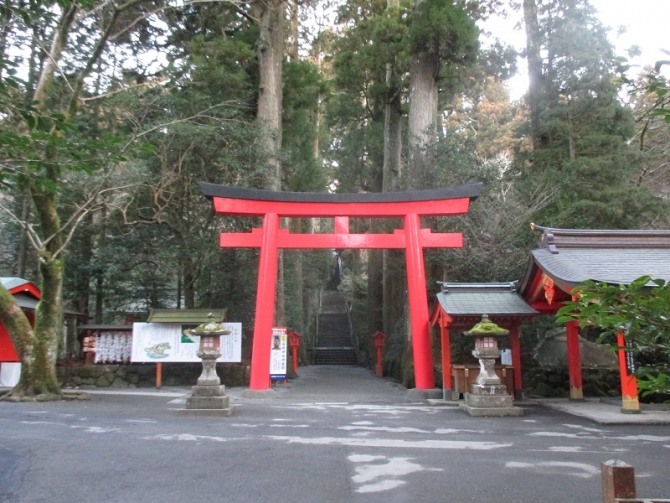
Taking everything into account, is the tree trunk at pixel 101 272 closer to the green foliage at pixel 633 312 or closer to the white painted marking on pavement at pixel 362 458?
the white painted marking on pavement at pixel 362 458

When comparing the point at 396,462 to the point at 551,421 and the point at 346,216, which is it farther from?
the point at 346,216

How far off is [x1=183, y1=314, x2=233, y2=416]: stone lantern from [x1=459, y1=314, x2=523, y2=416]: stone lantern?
403 cm

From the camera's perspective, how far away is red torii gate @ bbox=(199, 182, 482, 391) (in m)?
11.7

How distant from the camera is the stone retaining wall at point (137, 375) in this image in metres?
13.4

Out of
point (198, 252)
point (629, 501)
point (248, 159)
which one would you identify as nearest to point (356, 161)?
point (248, 159)

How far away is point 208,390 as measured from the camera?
888cm

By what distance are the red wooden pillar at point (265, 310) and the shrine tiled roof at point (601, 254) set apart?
531 cm

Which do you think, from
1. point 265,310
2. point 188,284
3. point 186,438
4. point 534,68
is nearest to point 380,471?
point 186,438

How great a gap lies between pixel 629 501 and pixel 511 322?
8733mm

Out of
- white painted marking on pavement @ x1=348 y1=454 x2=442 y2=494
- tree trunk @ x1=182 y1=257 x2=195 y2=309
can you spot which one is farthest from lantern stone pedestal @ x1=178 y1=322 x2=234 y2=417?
tree trunk @ x1=182 y1=257 x2=195 y2=309

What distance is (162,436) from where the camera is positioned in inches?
267

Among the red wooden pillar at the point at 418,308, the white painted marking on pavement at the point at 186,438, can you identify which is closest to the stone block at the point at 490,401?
the red wooden pillar at the point at 418,308

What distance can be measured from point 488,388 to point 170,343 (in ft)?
24.7

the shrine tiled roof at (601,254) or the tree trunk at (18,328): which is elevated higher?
the shrine tiled roof at (601,254)
